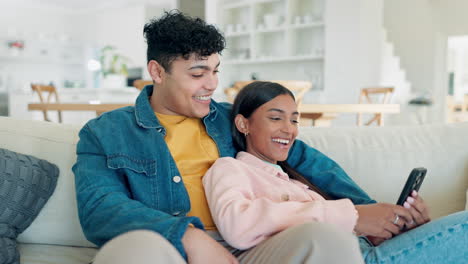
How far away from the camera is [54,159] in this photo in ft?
5.35

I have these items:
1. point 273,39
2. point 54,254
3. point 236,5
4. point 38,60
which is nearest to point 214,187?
point 54,254

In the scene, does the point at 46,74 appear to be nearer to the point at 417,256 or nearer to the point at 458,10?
the point at 458,10

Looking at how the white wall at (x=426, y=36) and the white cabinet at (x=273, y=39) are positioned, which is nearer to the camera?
the white cabinet at (x=273, y=39)

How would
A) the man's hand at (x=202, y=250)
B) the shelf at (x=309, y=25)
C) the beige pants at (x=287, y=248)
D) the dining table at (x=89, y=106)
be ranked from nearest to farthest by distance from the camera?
the beige pants at (x=287, y=248), the man's hand at (x=202, y=250), the dining table at (x=89, y=106), the shelf at (x=309, y=25)

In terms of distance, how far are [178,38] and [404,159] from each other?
1.01 meters

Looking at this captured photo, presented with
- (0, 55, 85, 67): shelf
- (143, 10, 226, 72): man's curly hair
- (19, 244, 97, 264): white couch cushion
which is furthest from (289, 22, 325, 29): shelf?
(0, 55, 85, 67): shelf

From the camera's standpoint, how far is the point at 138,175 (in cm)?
124

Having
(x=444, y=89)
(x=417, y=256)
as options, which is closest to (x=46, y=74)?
(x=444, y=89)

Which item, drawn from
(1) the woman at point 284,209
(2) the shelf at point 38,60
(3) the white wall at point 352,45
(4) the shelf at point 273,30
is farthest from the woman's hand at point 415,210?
(2) the shelf at point 38,60

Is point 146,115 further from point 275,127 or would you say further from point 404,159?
point 404,159

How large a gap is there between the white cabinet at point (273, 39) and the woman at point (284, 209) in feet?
14.4

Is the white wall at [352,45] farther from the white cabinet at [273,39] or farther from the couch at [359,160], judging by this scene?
the couch at [359,160]

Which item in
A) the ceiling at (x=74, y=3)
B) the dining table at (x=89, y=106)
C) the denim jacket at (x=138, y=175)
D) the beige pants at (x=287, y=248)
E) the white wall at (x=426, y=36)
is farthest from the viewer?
the ceiling at (x=74, y=3)

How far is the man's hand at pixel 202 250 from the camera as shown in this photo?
0.92 metres
